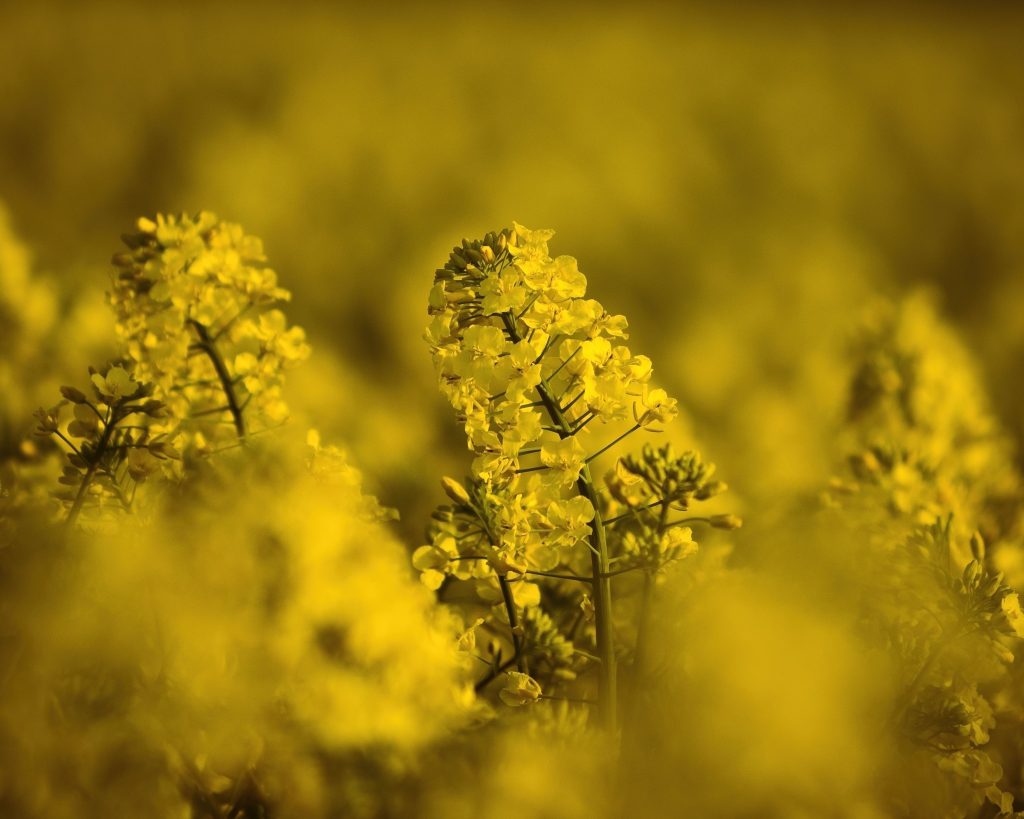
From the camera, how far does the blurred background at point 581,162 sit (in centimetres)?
105

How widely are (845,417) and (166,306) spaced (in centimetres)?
53

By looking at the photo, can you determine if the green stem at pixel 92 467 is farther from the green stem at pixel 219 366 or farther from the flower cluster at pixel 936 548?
the flower cluster at pixel 936 548

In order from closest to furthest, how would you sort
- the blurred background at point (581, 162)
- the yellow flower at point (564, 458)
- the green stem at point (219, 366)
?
the yellow flower at point (564, 458) < the green stem at point (219, 366) < the blurred background at point (581, 162)

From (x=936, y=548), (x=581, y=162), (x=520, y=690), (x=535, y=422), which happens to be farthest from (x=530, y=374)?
(x=581, y=162)

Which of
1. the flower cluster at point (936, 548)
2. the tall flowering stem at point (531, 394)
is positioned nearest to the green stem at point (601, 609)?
the tall flowering stem at point (531, 394)

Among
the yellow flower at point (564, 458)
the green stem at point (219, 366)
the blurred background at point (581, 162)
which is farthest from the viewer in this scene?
the blurred background at point (581, 162)

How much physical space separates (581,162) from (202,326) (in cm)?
93

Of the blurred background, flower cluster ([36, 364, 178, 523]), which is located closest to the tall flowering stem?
flower cluster ([36, 364, 178, 523])

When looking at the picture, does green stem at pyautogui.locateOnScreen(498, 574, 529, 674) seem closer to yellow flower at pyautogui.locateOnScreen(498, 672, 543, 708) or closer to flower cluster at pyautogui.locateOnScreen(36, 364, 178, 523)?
yellow flower at pyautogui.locateOnScreen(498, 672, 543, 708)

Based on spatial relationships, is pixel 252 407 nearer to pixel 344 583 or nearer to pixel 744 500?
pixel 344 583

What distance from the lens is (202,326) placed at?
43cm

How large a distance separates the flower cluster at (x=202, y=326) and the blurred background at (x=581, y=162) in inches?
18.7

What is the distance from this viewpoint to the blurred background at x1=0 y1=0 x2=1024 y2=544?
1.05 m

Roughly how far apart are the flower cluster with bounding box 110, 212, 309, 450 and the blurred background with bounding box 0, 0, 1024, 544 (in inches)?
18.7
